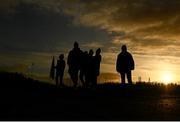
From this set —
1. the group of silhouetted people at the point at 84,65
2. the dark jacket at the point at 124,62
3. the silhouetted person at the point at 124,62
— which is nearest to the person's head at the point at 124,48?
the silhouetted person at the point at 124,62

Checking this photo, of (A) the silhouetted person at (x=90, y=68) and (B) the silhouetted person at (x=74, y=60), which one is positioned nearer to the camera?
(B) the silhouetted person at (x=74, y=60)

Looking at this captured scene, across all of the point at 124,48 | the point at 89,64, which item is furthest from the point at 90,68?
the point at 124,48

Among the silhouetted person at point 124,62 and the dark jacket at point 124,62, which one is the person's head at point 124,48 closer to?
the silhouetted person at point 124,62

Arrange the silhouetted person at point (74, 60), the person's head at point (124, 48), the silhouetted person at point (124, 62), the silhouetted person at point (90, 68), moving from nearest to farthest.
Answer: the silhouetted person at point (74, 60)
the person's head at point (124, 48)
the silhouetted person at point (124, 62)
the silhouetted person at point (90, 68)

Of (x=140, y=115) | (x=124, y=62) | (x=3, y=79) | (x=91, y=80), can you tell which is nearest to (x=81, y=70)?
(x=91, y=80)

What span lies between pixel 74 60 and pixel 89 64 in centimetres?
146

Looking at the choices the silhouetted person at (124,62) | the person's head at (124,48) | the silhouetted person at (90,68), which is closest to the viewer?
the person's head at (124,48)

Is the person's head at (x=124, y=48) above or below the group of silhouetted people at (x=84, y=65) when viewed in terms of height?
above

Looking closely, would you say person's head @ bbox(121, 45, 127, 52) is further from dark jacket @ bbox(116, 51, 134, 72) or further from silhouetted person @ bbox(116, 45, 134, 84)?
dark jacket @ bbox(116, 51, 134, 72)

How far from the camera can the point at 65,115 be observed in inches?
483

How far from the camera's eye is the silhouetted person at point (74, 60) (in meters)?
24.0

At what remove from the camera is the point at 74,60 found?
24.0 m

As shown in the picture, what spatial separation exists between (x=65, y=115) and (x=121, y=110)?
2399 mm

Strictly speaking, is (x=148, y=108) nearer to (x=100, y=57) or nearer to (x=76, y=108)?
(x=76, y=108)
